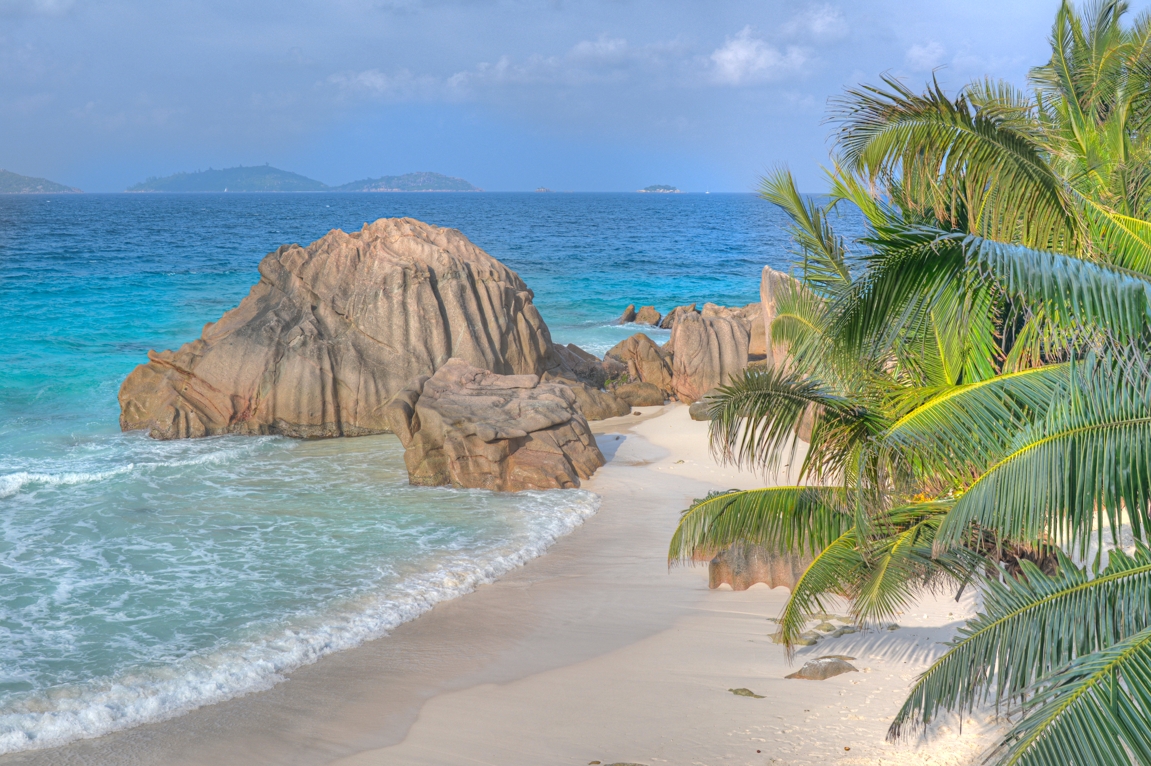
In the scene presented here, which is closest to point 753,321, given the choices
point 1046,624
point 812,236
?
point 812,236

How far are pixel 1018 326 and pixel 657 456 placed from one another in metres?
9.83

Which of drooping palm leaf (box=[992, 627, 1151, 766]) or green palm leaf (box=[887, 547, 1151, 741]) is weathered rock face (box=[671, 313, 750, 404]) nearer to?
green palm leaf (box=[887, 547, 1151, 741])

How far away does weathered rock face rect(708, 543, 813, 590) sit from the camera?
34.1 feet

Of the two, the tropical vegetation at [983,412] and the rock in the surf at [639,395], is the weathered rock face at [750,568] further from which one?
the rock in the surf at [639,395]

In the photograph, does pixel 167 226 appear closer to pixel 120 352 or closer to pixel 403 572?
pixel 120 352

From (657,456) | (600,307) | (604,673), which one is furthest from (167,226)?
(604,673)

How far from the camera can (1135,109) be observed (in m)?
10.9

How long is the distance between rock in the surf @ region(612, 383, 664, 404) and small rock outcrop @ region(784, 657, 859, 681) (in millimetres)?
12504

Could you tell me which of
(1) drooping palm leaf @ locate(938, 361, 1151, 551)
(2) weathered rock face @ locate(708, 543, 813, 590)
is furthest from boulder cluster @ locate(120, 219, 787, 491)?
(1) drooping palm leaf @ locate(938, 361, 1151, 551)

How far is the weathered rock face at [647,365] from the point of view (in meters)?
21.7

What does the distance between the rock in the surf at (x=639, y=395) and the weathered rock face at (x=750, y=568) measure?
10.0m

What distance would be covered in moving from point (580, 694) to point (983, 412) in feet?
14.7

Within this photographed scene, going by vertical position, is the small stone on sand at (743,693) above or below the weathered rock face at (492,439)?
below

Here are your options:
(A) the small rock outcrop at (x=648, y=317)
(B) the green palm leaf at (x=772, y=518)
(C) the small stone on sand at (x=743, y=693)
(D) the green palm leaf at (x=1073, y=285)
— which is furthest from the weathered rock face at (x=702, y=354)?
(D) the green palm leaf at (x=1073, y=285)
